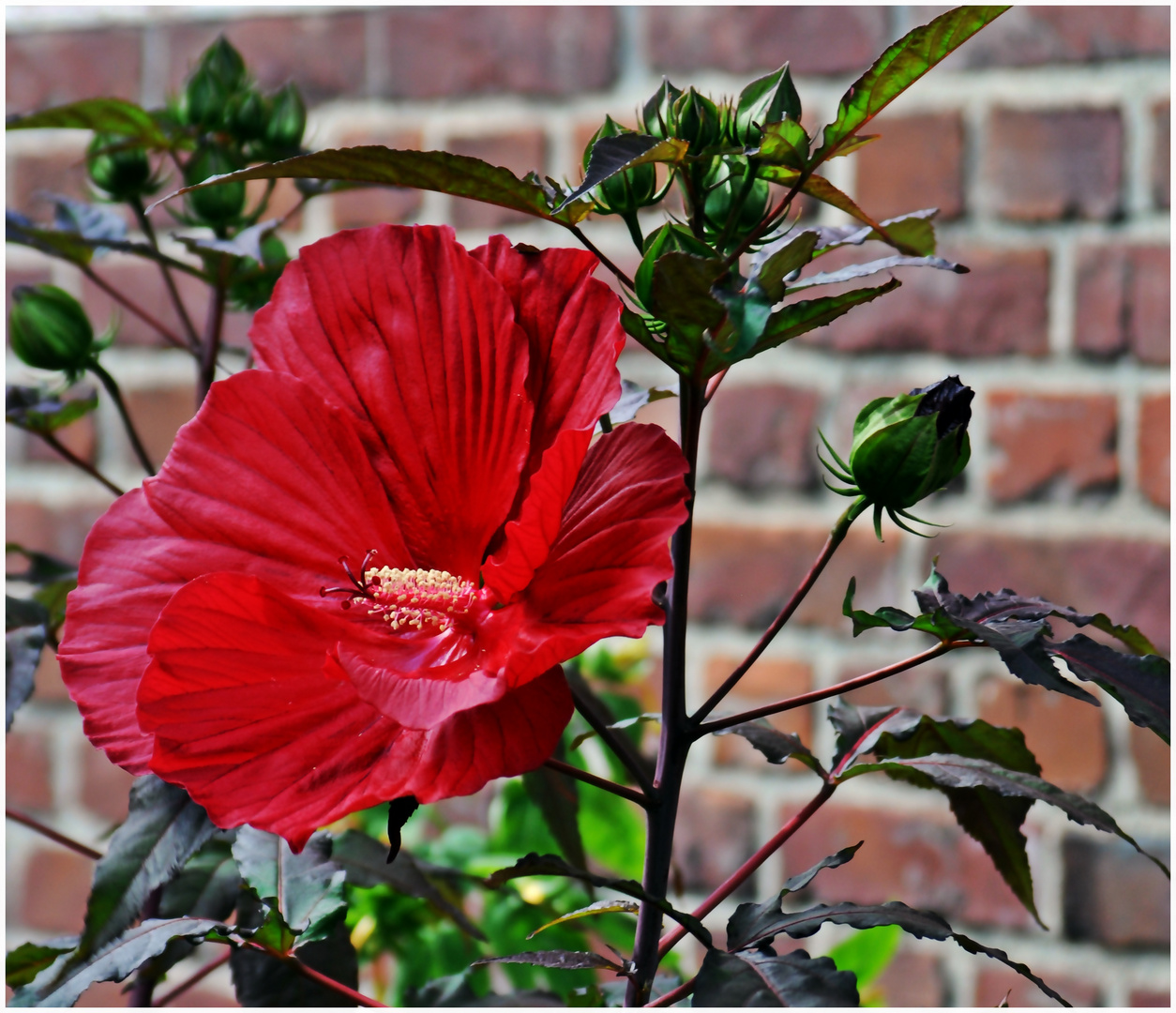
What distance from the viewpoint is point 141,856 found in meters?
0.27

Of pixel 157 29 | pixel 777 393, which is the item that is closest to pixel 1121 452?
pixel 777 393

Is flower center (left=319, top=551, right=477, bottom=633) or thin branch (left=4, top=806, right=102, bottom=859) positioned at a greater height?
flower center (left=319, top=551, right=477, bottom=633)

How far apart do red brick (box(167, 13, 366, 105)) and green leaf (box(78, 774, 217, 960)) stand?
570 mm

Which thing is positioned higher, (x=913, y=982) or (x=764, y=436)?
(x=764, y=436)

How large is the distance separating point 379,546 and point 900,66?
0.52ft

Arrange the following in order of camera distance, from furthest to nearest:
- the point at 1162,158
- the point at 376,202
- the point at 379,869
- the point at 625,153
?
the point at 376,202
the point at 1162,158
the point at 379,869
the point at 625,153

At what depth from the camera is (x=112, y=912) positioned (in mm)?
273

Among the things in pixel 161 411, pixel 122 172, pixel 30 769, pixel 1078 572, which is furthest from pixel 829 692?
pixel 30 769

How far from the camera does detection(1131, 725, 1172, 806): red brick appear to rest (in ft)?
2.00

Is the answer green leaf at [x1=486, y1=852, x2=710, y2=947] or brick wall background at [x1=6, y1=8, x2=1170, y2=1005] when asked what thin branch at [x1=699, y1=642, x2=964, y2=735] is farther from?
brick wall background at [x1=6, y1=8, x2=1170, y2=1005]

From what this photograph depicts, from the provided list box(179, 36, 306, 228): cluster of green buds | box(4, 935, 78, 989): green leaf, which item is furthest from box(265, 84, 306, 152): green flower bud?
box(4, 935, 78, 989): green leaf

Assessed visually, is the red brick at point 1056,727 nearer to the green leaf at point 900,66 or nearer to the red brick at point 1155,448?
the red brick at point 1155,448

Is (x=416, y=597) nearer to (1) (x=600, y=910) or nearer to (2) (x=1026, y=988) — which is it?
(1) (x=600, y=910)

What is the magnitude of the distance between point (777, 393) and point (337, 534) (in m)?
0.46
